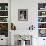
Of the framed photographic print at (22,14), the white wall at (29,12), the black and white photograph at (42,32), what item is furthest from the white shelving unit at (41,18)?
the framed photographic print at (22,14)

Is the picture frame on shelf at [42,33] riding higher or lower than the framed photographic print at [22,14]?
lower

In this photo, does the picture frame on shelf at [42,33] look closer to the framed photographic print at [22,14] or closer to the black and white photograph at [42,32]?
the black and white photograph at [42,32]

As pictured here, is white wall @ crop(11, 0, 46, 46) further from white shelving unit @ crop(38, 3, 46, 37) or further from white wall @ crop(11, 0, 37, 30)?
white shelving unit @ crop(38, 3, 46, 37)

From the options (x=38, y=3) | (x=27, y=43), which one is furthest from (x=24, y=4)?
(x=27, y=43)

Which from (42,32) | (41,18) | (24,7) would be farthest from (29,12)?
(42,32)

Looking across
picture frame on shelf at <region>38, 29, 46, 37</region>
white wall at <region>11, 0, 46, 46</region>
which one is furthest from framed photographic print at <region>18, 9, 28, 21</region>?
picture frame on shelf at <region>38, 29, 46, 37</region>

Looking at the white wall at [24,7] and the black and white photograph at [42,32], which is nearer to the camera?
the white wall at [24,7]

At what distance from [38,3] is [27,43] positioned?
207cm

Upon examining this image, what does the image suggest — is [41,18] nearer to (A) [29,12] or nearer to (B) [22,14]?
(A) [29,12]

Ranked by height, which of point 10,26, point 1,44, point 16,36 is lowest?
point 1,44

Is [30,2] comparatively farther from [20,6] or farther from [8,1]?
[8,1]

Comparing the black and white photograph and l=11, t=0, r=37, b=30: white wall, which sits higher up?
l=11, t=0, r=37, b=30: white wall

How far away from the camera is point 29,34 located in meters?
5.77

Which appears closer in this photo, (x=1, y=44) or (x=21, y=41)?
(x=21, y=41)
